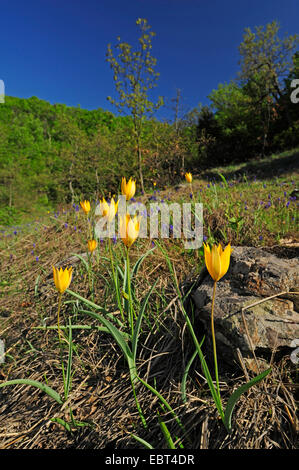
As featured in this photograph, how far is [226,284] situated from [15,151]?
72.2 ft

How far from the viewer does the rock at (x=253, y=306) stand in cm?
85

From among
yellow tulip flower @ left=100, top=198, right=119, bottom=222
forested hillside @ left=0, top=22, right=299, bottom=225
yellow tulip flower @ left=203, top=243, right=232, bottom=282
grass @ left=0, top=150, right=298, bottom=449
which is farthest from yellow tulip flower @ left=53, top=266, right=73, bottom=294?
forested hillside @ left=0, top=22, right=299, bottom=225

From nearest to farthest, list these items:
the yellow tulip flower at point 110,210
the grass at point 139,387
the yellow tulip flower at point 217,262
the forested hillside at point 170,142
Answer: the yellow tulip flower at point 217,262 → the grass at point 139,387 → the yellow tulip flower at point 110,210 → the forested hillside at point 170,142

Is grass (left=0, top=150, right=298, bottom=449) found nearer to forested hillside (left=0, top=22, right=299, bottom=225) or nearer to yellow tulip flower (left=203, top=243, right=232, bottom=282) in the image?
yellow tulip flower (left=203, top=243, right=232, bottom=282)

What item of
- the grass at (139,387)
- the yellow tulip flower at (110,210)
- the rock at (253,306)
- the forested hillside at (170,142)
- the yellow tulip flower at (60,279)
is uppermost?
the forested hillside at (170,142)

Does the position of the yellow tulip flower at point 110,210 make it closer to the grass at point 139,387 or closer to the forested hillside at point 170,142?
the grass at point 139,387

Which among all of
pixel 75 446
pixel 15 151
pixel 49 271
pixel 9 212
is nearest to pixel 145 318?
pixel 75 446

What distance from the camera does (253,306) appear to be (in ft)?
2.99

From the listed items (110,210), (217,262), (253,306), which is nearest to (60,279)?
(110,210)

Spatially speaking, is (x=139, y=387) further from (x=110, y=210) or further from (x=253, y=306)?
(x=110, y=210)

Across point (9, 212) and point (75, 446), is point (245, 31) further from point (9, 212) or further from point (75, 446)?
point (75, 446)

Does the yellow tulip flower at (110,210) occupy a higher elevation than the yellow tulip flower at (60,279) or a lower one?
higher

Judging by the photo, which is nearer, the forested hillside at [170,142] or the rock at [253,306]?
the rock at [253,306]

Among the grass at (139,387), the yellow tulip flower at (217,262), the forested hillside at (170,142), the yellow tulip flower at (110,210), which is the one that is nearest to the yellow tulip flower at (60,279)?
the grass at (139,387)
